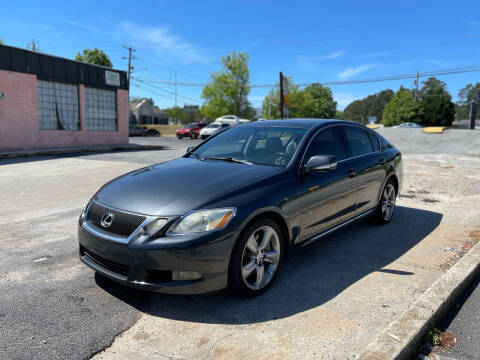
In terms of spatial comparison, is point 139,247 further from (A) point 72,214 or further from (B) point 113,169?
(B) point 113,169

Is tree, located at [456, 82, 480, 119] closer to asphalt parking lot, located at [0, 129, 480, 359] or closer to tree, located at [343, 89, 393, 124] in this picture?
tree, located at [343, 89, 393, 124]

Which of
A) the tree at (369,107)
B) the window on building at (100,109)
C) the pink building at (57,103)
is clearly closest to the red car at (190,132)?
the pink building at (57,103)

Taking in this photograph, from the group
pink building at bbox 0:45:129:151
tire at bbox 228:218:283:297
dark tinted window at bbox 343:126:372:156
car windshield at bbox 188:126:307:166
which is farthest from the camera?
pink building at bbox 0:45:129:151

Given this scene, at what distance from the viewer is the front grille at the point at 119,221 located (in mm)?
2906

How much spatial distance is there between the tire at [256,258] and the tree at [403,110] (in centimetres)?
6804

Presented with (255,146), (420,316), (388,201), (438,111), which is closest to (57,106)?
(255,146)

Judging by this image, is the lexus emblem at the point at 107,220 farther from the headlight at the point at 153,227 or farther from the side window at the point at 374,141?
the side window at the point at 374,141

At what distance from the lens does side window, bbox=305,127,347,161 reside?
13.4ft

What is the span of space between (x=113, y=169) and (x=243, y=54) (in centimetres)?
5205

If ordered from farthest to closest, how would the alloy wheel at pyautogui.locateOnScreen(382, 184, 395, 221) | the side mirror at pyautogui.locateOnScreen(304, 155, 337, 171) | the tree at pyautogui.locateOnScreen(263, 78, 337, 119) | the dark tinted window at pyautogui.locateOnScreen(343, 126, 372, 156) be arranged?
1. the tree at pyautogui.locateOnScreen(263, 78, 337, 119)
2. the alloy wheel at pyautogui.locateOnScreen(382, 184, 395, 221)
3. the dark tinted window at pyautogui.locateOnScreen(343, 126, 372, 156)
4. the side mirror at pyautogui.locateOnScreen(304, 155, 337, 171)

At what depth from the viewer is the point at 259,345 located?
2.56 m

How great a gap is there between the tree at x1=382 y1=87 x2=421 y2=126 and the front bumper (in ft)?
225

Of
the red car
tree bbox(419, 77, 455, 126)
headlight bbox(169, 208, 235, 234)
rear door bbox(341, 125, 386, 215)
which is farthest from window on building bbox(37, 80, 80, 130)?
tree bbox(419, 77, 455, 126)

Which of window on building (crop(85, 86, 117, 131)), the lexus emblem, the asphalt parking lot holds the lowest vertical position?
the asphalt parking lot
